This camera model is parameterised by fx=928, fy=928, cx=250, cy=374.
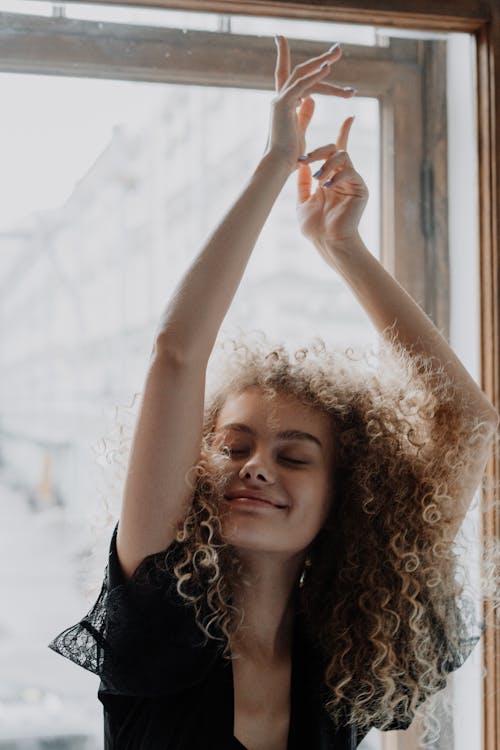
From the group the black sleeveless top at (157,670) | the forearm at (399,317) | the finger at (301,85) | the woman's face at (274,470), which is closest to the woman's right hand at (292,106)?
the finger at (301,85)

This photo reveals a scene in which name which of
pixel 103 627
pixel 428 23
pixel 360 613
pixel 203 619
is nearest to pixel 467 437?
pixel 360 613

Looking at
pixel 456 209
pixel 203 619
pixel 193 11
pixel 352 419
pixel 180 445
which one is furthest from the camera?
pixel 456 209

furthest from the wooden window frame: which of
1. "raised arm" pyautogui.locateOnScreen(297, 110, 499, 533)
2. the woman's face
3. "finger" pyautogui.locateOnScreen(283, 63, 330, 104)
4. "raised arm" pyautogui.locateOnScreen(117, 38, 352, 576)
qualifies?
"raised arm" pyautogui.locateOnScreen(117, 38, 352, 576)

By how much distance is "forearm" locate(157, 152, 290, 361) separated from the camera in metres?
1.10

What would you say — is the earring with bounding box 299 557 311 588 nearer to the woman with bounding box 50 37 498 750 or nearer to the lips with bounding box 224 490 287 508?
the woman with bounding box 50 37 498 750

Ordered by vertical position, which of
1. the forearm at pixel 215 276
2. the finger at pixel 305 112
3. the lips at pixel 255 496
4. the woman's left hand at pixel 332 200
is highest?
the finger at pixel 305 112

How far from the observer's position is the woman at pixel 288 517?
3.71ft

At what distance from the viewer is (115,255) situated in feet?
5.20

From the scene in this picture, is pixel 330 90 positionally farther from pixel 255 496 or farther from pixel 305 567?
pixel 305 567

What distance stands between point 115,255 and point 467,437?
26.2 inches

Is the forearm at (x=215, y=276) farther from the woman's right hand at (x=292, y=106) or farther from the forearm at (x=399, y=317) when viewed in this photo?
the forearm at (x=399, y=317)

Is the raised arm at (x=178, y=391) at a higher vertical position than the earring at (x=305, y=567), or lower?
higher

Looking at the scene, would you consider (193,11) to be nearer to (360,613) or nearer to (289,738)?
(360,613)

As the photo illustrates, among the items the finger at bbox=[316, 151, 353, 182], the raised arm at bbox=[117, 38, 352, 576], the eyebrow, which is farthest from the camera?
the finger at bbox=[316, 151, 353, 182]
